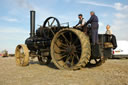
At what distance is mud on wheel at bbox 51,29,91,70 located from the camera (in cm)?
696

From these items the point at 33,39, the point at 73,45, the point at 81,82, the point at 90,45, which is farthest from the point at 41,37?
the point at 81,82

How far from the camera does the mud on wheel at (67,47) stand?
22.8 feet

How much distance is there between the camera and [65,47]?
806 centimetres

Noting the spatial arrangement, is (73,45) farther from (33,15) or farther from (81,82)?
(33,15)

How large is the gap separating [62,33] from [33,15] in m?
4.54

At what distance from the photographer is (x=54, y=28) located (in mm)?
8953

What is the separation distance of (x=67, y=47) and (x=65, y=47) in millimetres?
358

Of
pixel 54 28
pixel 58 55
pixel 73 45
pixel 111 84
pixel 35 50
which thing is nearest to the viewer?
pixel 111 84

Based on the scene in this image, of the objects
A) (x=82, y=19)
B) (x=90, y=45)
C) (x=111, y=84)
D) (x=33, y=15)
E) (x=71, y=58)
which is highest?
(x=33, y=15)

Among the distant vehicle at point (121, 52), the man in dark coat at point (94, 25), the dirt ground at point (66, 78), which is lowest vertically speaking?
the dirt ground at point (66, 78)

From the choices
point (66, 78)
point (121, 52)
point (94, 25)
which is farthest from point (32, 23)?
point (121, 52)

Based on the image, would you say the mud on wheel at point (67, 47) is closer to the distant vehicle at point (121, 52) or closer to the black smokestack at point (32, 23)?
the black smokestack at point (32, 23)

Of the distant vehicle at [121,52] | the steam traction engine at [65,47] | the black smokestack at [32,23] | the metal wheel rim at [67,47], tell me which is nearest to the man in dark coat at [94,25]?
A: the steam traction engine at [65,47]

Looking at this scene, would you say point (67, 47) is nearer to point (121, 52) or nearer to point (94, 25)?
point (94, 25)
